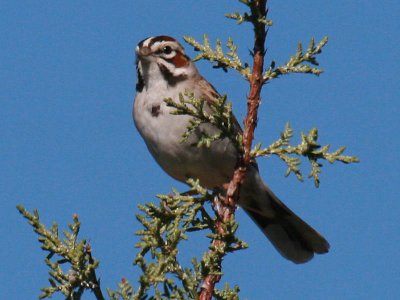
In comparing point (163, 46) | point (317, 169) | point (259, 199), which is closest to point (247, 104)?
point (317, 169)

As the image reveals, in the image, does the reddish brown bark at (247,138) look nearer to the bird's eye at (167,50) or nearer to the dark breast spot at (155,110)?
the dark breast spot at (155,110)

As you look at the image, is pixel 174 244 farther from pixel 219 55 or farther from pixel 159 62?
pixel 159 62

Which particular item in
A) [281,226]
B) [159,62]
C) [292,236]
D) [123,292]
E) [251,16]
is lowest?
[123,292]

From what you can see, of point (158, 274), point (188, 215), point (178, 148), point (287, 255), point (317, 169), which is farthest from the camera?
point (287, 255)

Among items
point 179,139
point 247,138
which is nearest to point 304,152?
point 247,138

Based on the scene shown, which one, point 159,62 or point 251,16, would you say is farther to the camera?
point 159,62

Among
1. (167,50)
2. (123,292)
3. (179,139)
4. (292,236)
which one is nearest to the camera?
(123,292)

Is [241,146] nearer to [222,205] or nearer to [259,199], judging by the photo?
[222,205]

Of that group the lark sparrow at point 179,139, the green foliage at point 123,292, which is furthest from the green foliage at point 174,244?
the lark sparrow at point 179,139

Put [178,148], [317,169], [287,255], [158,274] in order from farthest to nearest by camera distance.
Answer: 1. [287,255]
2. [178,148]
3. [317,169]
4. [158,274]
